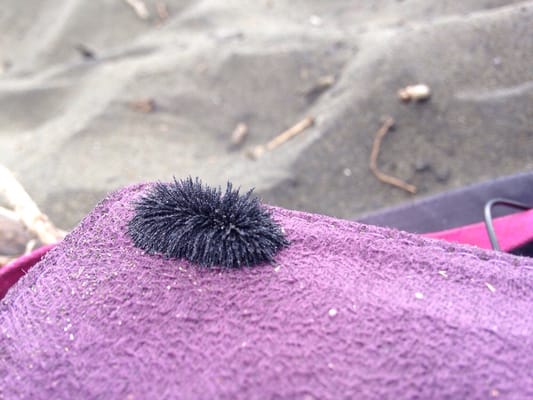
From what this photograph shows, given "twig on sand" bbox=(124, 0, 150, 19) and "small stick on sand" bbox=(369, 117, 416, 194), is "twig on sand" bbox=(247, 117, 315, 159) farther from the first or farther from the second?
"twig on sand" bbox=(124, 0, 150, 19)

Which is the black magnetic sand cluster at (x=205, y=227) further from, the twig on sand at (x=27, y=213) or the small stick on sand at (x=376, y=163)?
the small stick on sand at (x=376, y=163)

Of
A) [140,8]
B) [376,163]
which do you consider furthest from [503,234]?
[140,8]

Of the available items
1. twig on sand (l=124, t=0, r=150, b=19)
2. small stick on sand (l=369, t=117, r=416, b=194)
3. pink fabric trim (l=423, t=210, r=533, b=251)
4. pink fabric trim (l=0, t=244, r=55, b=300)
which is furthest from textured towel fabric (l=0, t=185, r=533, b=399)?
twig on sand (l=124, t=0, r=150, b=19)

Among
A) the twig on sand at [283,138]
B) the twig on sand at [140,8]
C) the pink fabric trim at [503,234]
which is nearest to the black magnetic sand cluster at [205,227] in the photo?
the pink fabric trim at [503,234]

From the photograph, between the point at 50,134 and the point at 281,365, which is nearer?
the point at 281,365

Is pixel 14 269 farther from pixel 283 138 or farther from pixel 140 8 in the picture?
pixel 140 8

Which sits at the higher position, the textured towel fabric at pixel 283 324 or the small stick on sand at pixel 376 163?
the textured towel fabric at pixel 283 324

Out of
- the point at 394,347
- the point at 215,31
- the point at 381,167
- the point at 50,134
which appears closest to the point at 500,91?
the point at 381,167

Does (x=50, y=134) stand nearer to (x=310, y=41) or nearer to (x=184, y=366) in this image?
(x=310, y=41)
